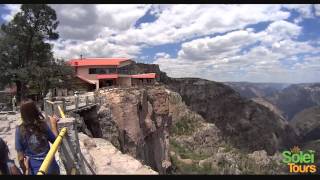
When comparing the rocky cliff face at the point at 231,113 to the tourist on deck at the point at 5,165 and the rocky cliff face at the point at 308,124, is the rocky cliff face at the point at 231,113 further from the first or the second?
the tourist on deck at the point at 5,165


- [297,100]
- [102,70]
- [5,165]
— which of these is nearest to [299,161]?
[5,165]

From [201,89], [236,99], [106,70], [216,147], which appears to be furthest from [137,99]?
[236,99]

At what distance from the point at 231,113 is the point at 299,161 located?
10663 cm

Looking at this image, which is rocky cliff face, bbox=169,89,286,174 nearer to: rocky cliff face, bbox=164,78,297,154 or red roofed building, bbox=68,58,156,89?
red roofed building, bbox=68,58,156,89

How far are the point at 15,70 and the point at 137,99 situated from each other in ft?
32.0

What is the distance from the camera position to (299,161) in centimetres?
691

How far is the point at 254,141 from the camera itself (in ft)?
352

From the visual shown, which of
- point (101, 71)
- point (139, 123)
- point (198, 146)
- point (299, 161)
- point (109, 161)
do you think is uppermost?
point (101, 71)

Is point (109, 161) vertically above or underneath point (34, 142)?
underneath

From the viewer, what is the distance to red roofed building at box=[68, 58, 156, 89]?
154ft

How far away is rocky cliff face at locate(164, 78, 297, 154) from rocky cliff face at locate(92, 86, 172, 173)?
52369mm

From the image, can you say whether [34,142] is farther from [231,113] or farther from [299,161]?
[231,113]

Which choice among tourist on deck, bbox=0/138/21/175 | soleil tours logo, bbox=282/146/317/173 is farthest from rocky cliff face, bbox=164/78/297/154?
tourist on deck, bbox=0/138/21/175
